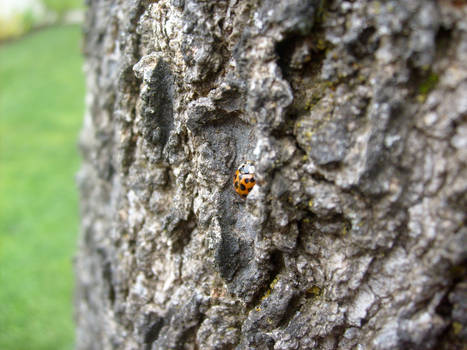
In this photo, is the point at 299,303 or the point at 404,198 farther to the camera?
the point at 299,303

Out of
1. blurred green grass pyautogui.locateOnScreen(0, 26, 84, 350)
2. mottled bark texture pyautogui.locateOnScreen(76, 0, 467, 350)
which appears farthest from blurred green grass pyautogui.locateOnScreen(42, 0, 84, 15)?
mottled bark texture pyautogui.locateOnScreen(76, 0, 467, 350)

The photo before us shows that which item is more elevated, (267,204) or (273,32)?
(273,32)

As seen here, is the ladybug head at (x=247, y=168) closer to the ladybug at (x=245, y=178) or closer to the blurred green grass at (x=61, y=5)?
the ladybug at (x=245, y=178)

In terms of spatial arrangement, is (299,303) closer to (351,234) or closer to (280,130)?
(351,234)

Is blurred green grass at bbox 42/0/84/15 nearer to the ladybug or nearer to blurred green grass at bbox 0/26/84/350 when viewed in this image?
blurred green grass at bbox 0/26/84/350

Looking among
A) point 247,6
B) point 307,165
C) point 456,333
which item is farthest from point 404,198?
point 247,6
